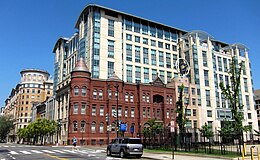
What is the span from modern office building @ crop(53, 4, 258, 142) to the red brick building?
752 cm

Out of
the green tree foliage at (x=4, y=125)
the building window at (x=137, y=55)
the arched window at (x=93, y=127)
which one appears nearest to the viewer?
the arched window at (x=93, y=127)

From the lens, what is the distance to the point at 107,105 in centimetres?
5662

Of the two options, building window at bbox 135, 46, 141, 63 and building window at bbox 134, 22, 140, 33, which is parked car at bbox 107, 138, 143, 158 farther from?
building window at bbox 134, 22, 140, 33

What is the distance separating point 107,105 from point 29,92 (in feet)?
270

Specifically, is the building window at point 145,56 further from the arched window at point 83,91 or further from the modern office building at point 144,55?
the arched window at point 83,91

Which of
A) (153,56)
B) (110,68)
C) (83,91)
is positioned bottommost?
(83,91)

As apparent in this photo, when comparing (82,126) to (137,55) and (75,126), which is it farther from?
(137,55)

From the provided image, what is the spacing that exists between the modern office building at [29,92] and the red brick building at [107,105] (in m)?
78.2

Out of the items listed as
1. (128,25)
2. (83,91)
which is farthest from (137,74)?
(83,91)

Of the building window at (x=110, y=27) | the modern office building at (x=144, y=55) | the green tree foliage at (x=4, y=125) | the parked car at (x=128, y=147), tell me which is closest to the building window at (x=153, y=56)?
the modern office building at (x=144, y=55)

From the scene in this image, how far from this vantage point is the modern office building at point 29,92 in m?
123

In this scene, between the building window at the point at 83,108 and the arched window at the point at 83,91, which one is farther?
the arched window at the point at 83,91

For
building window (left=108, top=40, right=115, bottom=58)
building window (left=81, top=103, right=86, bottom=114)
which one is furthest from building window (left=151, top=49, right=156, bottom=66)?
building window (left=81, top=103, right=86, bottom=114)

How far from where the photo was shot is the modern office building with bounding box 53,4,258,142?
67.6 metres
